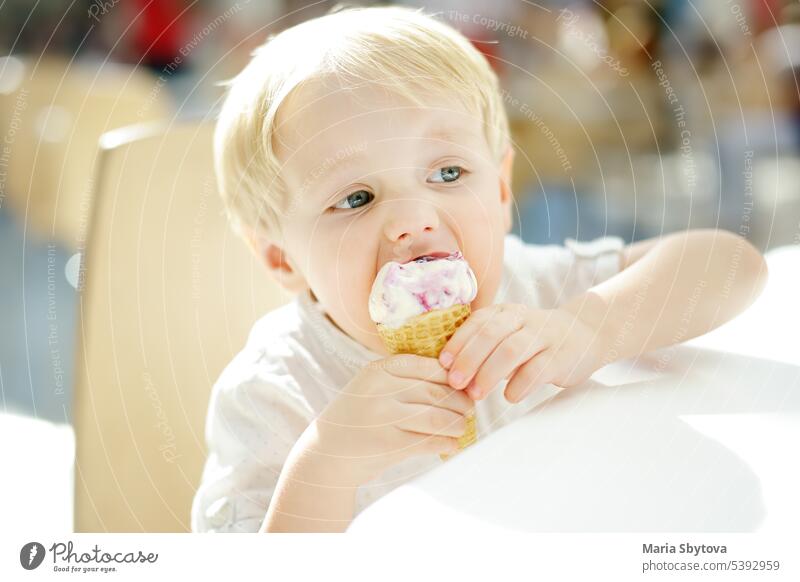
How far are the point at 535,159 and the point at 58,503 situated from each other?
96cm

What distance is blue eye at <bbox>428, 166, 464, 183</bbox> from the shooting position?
1.75 ft

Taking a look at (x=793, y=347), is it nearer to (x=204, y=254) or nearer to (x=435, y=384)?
(x=435, y=384)

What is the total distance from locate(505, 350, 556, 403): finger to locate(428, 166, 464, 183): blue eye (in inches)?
5.7

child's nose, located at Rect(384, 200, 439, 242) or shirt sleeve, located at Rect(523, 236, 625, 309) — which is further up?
shirt sleeve, located at Rect(523, 236, 625, 309)

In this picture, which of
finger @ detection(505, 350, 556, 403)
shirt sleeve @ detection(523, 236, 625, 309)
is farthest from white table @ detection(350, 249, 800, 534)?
shirt sleeve @ detection(523, 236, 625, 309)

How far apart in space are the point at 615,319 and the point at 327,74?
242 millimetres

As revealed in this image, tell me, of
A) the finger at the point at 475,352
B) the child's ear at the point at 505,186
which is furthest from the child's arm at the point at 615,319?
the child's ear at the point at 505,186

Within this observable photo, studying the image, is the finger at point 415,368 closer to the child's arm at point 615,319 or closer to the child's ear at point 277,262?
the child's arm at point 615,319

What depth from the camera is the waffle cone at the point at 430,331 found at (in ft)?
1.55

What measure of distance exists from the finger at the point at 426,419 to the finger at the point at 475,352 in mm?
18

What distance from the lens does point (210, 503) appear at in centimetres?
56

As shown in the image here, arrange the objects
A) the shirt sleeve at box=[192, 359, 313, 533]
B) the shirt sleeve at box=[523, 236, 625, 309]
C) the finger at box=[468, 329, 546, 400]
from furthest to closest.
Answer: the shirt sleeve at box=[523, 236, 625, 309], the shirt sleeve at box=[192, 359, 313, 533], the finger at box=[468, 329, 546, 400]

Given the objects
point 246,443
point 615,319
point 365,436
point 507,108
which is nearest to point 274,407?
point 246,443

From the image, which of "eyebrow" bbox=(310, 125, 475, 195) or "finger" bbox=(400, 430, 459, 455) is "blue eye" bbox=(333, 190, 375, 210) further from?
"finger" bbox=(400, 430, 459, 455)
